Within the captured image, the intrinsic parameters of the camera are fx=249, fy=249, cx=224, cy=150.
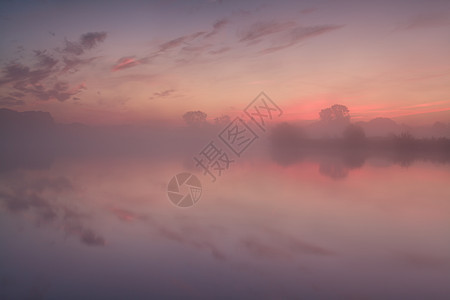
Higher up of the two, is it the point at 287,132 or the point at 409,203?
the point at 287,132

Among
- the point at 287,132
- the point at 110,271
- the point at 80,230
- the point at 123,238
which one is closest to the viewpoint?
the point at 110,271

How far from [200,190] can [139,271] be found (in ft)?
19.6

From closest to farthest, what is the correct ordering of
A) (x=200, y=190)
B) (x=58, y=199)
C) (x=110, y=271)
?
(x=110, y=271) < (x=58, y=199) < (x=200, y=190)

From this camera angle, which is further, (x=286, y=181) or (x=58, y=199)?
(x=286, y=181)

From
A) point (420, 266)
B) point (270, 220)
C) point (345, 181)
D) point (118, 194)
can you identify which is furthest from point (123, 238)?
point (345, 181)

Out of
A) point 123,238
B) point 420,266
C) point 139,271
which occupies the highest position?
point 123,238

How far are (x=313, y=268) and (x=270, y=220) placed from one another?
2389mm

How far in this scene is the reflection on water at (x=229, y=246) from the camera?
3.25 m

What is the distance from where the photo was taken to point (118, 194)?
9.03m

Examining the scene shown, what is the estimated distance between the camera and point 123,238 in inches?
196

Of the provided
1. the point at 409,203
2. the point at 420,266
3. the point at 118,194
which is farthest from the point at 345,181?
the point at 118,194

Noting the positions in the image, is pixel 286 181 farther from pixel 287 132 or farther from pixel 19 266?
pixel 287 132

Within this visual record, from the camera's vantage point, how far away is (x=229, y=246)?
455 centimetres

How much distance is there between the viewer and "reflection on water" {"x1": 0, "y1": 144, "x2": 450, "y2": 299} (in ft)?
10.7
